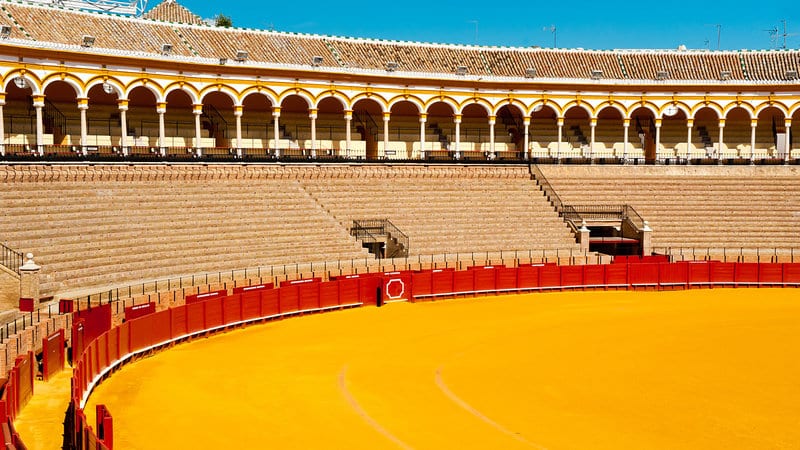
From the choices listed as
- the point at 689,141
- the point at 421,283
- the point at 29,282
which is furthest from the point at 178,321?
the point at 689,141

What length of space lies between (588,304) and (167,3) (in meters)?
43.5

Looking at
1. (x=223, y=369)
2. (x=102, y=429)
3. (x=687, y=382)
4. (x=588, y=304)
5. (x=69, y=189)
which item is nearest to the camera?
(x=102, y=429)

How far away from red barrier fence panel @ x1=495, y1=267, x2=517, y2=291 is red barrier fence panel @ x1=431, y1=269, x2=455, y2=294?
1.85 metres

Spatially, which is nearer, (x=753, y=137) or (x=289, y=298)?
(x=289, y=298)

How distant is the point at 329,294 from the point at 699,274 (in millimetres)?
14698

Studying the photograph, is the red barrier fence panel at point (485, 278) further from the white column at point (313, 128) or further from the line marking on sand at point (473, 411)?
the white column at point (313, 128)

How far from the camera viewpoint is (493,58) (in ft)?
160

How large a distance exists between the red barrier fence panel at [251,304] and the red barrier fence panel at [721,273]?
58.0 ft

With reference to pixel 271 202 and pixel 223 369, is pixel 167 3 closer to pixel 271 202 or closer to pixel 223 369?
pixel 271 202

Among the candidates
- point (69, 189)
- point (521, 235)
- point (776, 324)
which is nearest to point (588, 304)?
point (776, 324)

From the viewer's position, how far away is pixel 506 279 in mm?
30953

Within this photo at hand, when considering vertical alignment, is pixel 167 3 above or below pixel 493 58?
above

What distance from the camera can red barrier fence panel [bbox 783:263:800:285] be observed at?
32.9 metres

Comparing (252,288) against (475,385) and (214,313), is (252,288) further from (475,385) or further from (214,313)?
(475,385)
